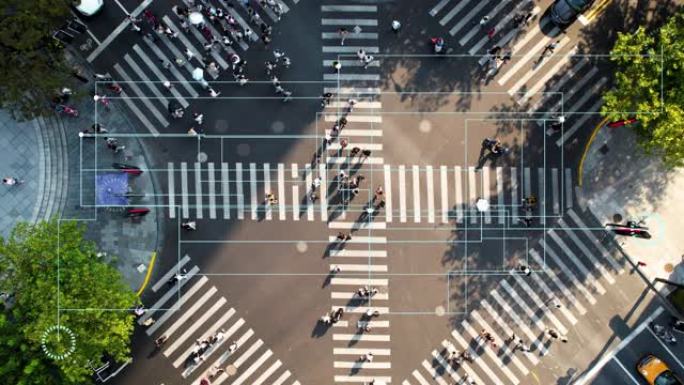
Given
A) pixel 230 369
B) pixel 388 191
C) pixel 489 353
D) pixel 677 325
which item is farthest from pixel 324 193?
pixel 677 325

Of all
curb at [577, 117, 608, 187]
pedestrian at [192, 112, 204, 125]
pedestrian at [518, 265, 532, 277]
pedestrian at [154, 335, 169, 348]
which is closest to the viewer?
pedestrian at [154, 335, 169, 348]

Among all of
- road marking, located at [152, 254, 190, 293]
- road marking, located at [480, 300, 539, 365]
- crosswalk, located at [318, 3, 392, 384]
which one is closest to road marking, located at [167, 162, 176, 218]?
road marking, located at [152, 254, 190, 293]

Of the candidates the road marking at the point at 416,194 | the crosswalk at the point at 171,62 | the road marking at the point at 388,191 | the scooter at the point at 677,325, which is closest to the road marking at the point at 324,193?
the road marking at the point at 388,191

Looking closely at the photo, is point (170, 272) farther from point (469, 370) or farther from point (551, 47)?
point (551, 47)

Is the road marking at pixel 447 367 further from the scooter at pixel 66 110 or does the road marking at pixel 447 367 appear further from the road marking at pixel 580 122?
the scooter at pixel 66 110

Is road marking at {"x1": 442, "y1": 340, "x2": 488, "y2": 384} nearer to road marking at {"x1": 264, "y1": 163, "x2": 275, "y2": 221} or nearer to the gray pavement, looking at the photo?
road marking at {"x1": 264, "y1": 163, "x2": 275, "y2": 221}

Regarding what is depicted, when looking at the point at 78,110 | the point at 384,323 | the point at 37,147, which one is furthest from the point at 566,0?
the point at 37,147
